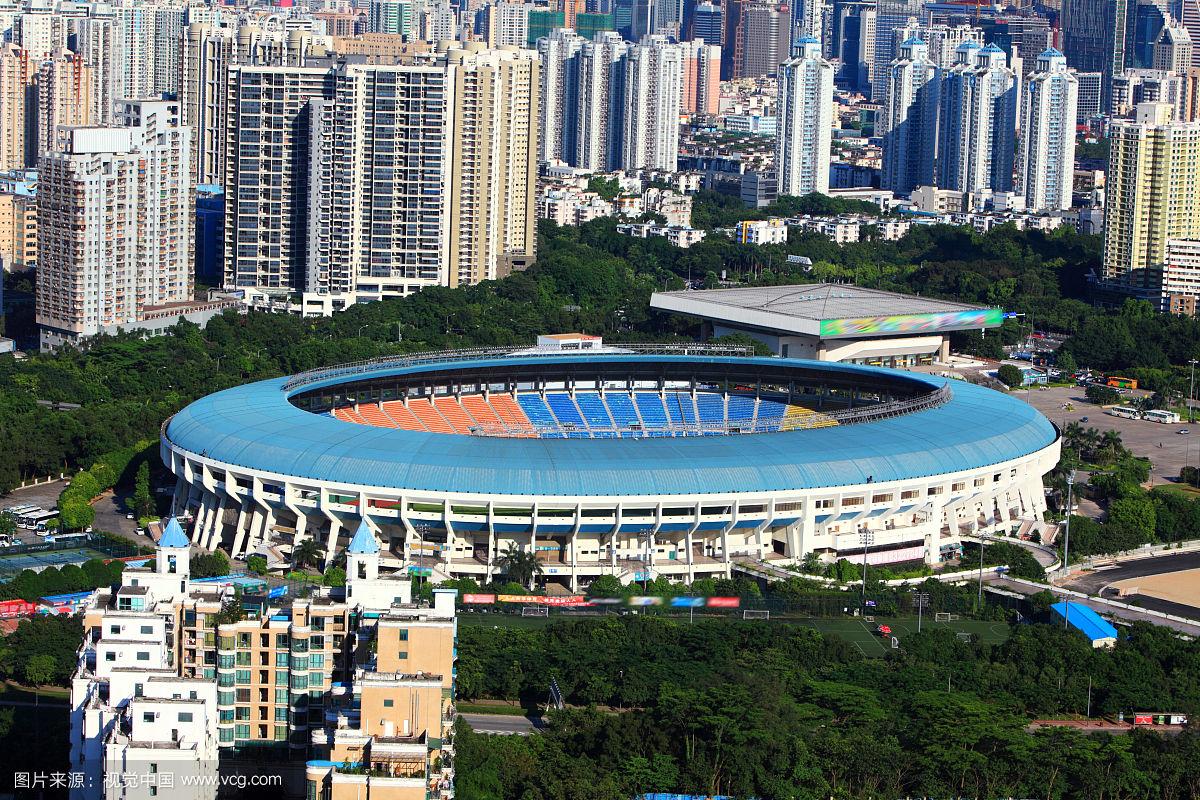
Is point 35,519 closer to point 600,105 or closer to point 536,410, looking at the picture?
point 536,410

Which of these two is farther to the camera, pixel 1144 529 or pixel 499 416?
pixel 499 416

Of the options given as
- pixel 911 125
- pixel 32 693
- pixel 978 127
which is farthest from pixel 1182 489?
pixel 911 125

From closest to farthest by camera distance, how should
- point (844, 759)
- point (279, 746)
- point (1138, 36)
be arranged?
point (279, 746), point (844, 759), point (1138, 36)

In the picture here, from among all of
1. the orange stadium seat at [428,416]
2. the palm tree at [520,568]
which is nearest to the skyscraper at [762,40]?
the orange stadium seat at [428,416]

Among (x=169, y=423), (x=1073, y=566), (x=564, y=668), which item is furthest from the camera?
(x=169, y=423)

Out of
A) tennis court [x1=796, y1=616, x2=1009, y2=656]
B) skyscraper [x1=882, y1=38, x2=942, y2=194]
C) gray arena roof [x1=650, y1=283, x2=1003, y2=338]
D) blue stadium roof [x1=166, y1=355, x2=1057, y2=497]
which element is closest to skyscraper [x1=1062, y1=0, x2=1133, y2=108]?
skyscraper [x1=882, y1=38, x2=942, y2=194]

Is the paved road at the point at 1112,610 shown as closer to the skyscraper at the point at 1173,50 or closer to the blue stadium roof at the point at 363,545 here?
the blue stadium roof at the point at 363,545

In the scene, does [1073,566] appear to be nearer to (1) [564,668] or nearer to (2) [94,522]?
(1) [564,668]

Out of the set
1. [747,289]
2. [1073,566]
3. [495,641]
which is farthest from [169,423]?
[747,289]
